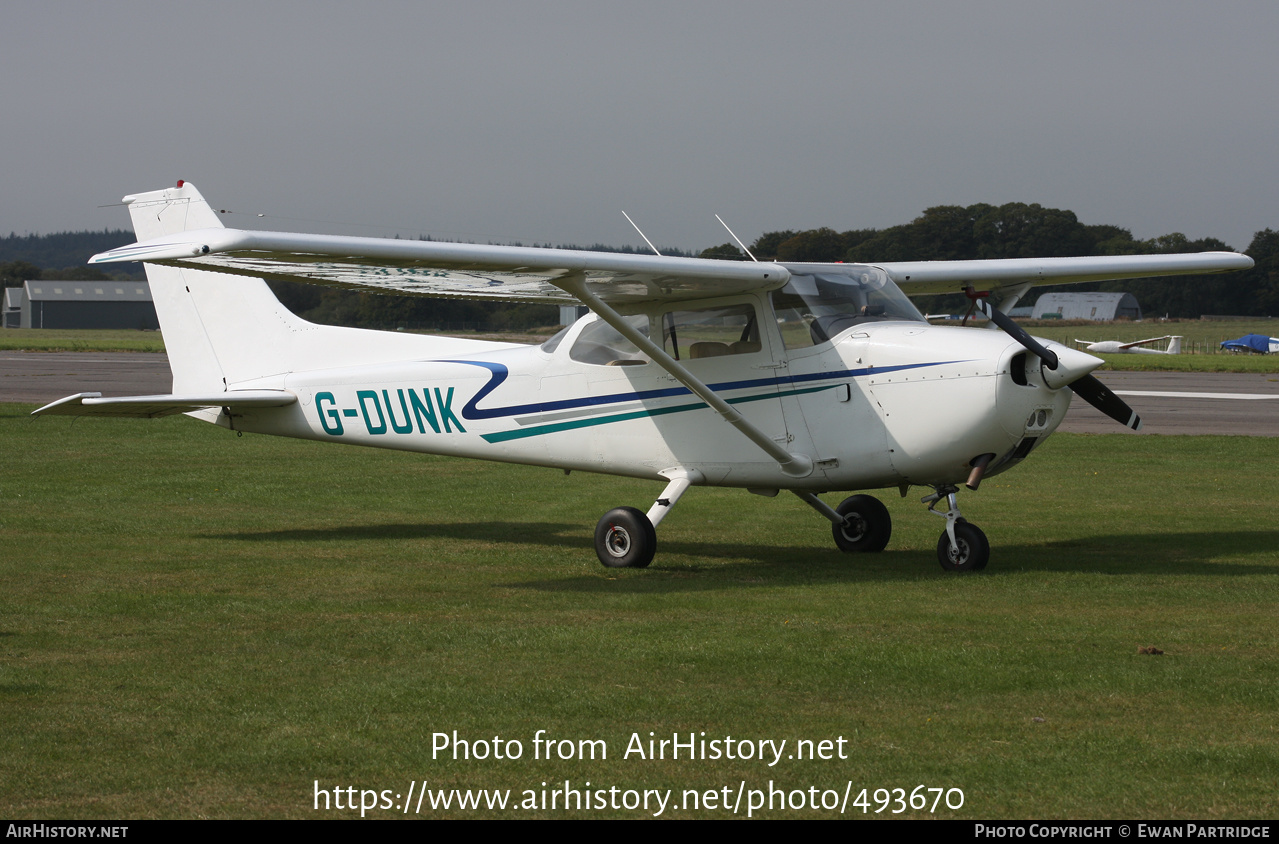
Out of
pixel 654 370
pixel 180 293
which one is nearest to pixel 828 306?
pixel 654 370

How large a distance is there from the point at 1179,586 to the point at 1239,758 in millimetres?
4266

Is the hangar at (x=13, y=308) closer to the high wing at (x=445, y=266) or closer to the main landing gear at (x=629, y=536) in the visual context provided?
the high wing at (x=445, y=266)

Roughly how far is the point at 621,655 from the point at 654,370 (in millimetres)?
4223

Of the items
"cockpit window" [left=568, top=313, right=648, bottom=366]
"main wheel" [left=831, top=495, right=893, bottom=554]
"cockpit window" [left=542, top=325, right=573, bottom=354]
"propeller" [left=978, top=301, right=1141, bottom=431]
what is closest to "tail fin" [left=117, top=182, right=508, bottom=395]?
"cockpit window" [left=542, top=325, right=573, bottom=354]

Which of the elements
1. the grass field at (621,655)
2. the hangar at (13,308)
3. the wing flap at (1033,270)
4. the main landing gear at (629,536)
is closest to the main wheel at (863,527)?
the grass field at (621,655)

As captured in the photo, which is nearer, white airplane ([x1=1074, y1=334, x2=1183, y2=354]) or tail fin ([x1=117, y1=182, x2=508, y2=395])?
tail fin ([x1=117, y1=182, x2=508, y2=395])

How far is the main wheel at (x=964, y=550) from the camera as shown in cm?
948

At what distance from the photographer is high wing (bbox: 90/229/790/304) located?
291 inches

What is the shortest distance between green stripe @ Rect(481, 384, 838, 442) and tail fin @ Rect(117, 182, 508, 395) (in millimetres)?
1246

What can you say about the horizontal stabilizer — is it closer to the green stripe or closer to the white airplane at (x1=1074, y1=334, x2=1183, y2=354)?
the green stripe

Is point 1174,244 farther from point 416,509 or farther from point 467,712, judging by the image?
point 467,712

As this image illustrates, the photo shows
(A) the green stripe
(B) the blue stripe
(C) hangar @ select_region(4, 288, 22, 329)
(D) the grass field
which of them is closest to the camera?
(D) the grass field

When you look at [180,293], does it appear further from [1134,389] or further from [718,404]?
[1134,389]
